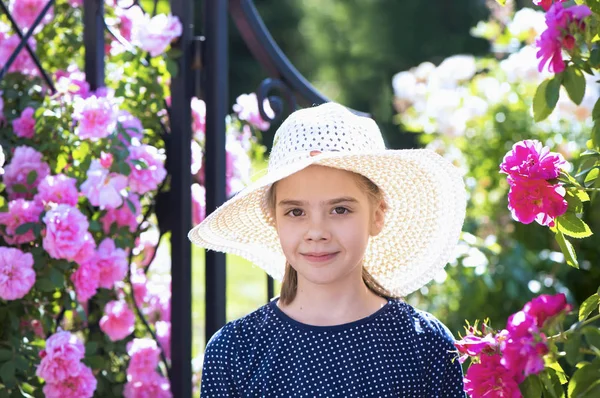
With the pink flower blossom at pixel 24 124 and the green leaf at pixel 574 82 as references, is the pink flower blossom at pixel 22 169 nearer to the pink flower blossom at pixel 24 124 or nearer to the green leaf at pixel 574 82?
the pink flower blossom at pixel 24 124

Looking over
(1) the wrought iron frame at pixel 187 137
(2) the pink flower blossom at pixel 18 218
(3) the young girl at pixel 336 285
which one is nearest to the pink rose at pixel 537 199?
(3) the young girl at pixel 336 285

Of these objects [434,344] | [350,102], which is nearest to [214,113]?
[434,344]

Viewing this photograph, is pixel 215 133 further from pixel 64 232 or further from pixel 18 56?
pixel 18 56

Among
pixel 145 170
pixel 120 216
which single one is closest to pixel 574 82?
pixel 145 170

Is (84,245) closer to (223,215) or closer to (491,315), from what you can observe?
(223,215)

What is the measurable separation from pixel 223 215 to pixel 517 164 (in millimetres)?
789

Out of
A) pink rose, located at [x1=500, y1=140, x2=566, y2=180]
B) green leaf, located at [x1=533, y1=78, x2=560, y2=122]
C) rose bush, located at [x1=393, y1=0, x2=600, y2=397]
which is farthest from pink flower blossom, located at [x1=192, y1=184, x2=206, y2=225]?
green leaf, located at [x1=533, y1=78, x2=560, y2=122]

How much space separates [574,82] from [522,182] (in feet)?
0.78

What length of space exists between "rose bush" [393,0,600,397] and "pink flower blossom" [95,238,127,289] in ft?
2.99

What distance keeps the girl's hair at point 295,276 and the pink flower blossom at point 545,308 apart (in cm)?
74

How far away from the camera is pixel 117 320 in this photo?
2729 millimetres

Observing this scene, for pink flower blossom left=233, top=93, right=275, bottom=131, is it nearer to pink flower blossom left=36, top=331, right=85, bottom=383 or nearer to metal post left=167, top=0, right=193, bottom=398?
metal post left=167, top=0, right=193, bottom=398

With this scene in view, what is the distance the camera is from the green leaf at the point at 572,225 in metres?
1.67

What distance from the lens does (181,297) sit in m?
2.79
